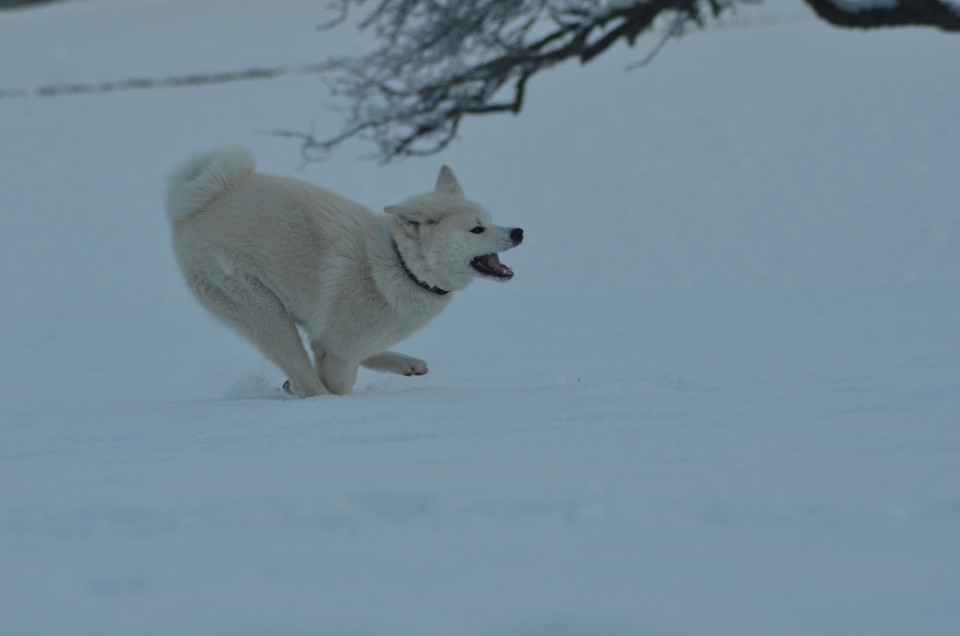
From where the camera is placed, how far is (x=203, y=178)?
4984 mm

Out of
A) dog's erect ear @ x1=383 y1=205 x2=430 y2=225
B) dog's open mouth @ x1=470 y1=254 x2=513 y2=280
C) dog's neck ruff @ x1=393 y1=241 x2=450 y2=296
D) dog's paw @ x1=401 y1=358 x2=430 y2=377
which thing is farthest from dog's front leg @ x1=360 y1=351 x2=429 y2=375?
dog's erect ear @ x1=383 y1=205 x2=430 y2=225

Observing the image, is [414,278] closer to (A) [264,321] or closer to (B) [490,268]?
(B) [490,268]

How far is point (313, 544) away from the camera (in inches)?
87.6

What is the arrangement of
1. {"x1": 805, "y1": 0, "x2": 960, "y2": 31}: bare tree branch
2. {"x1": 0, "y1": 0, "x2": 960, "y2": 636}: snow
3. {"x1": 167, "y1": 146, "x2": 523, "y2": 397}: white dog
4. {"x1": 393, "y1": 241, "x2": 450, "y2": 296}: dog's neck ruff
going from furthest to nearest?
1. {"x1": 805, "y1": 0, "x2": 960, "y2": 31}: bare tree branch
2. {"x1": 393, "y1": 241, "x2": 450, "y2": 296}: dog's neck ruff
3. {"x1": 167, "y1": 146, "x2": 523, "y2": 397}: white dog
4. {"x1": 0, "y1": 0, "x2": 960, "y2": 636}: snow

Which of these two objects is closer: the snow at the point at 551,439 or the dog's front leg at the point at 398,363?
the snow at the point at 551,439

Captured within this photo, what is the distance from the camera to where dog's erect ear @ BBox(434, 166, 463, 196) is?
5.51 m

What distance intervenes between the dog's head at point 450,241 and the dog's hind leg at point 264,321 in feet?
1.99

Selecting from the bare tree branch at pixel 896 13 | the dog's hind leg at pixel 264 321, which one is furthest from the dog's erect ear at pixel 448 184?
the bare tree branch at pixel 896 13

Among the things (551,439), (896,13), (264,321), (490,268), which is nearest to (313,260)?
(264,321)

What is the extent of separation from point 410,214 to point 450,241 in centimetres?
21

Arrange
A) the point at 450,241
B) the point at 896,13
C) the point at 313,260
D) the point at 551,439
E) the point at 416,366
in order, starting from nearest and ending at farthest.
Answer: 1. the point at 551,439
2. the point at 313,260
3. the point at 450,241
4. the point at 416,366
5. the point at 896,13

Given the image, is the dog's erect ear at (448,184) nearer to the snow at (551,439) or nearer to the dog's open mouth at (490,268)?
the dog's open mouth at (490,268)

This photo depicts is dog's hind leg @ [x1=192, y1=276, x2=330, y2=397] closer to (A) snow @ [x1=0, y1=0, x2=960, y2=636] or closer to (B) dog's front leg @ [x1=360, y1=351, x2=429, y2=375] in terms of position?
(A) snow @ [x1=0, y1=0, x2=960, y2=636]

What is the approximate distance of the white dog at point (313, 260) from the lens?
16.1 ft
